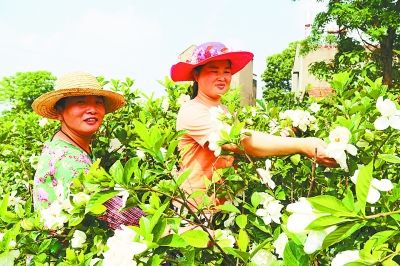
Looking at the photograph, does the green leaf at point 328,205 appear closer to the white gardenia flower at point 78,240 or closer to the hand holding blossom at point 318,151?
the hand holding blossom at point 318,151

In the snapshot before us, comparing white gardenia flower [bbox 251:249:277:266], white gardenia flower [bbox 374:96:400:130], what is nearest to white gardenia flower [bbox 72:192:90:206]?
white gardenia flower [bbox 251:249:277:266]

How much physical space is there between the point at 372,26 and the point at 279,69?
100.0 ft

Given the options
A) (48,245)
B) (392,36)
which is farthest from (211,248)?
(392,36)

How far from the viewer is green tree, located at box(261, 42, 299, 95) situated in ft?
160

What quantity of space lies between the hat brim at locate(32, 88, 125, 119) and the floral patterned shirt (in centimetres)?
33

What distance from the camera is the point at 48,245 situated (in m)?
1.98

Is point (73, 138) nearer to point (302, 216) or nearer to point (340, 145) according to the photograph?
point (340, 145)

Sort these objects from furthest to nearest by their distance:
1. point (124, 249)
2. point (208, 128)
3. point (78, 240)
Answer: point (208, 128) < point (78, 240) < point (124, 249)

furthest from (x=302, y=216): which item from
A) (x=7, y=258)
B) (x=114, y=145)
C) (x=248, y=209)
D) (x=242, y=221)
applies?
(x=114, y=145)

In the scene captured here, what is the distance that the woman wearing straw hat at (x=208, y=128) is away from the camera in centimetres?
195

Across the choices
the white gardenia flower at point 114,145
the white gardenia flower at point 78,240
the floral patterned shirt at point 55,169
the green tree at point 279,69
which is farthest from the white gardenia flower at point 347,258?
the green tree at point 279,69

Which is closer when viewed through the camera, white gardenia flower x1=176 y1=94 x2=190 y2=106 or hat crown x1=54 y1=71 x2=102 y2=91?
hat crown x1=54 y1=71 x2=102 y2=91

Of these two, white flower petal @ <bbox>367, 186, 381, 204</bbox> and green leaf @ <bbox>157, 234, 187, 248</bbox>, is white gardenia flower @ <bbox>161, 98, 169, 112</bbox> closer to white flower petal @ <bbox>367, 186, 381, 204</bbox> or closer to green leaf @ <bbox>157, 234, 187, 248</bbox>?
green leaf @ <bbox>157, 234, 187, 248</bbox>

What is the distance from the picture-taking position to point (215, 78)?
2.63 meters
